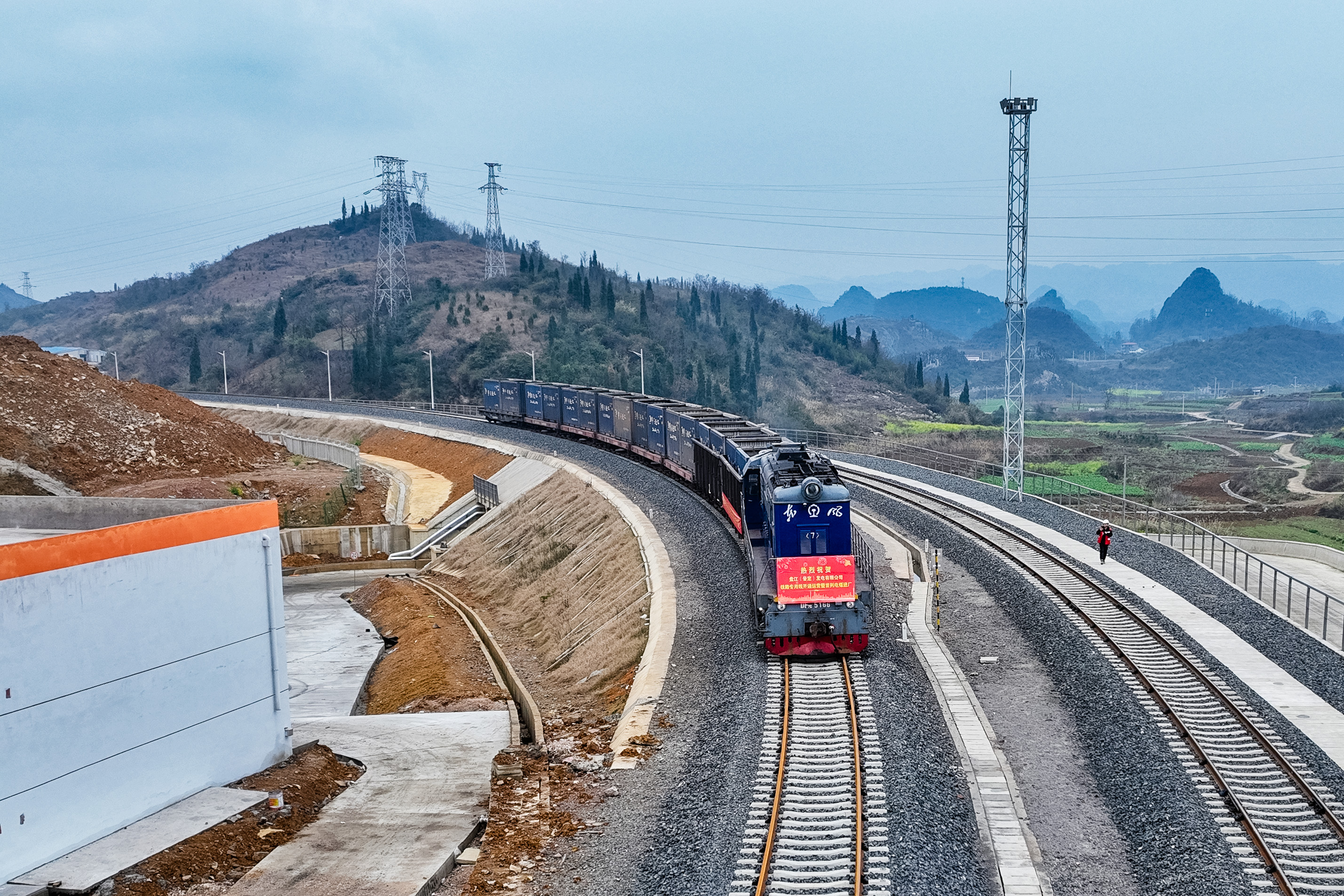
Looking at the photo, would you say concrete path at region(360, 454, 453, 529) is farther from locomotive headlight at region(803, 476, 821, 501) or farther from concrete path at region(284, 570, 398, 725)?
locomotive headlight at region(803, 476, 821, 501)

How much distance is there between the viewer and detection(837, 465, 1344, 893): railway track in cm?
1380

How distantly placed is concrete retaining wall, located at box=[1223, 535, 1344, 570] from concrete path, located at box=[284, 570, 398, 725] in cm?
3966

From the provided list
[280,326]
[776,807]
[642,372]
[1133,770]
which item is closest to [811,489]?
[1133,770]

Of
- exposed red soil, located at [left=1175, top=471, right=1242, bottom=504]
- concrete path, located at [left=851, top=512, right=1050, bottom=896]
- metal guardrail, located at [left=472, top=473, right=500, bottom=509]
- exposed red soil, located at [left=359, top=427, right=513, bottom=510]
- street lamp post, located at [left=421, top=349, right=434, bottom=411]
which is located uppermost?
street lamp post, located at [left=421, top=349, right=434, bottom=411]

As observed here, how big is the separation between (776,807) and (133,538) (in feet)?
35.8

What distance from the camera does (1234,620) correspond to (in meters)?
26.6

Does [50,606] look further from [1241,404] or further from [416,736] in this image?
[1241,404]

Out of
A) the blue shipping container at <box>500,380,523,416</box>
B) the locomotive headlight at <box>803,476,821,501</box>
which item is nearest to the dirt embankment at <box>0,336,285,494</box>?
the blue shipping container at <box>500,380,523,416</box>

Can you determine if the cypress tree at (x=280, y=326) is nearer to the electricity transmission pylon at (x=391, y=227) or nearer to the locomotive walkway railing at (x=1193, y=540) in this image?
the electricity transmission pylon at (x=391, y=227)

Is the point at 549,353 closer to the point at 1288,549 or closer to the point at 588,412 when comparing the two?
the point at 588,412

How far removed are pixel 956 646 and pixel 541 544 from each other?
22.8 metres

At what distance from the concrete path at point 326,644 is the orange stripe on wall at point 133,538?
24.6ft

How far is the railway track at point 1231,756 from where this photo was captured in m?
13.8

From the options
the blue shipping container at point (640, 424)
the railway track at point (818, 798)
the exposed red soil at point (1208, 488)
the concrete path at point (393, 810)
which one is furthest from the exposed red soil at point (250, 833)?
the exposed red soil at point (1208, 488)
